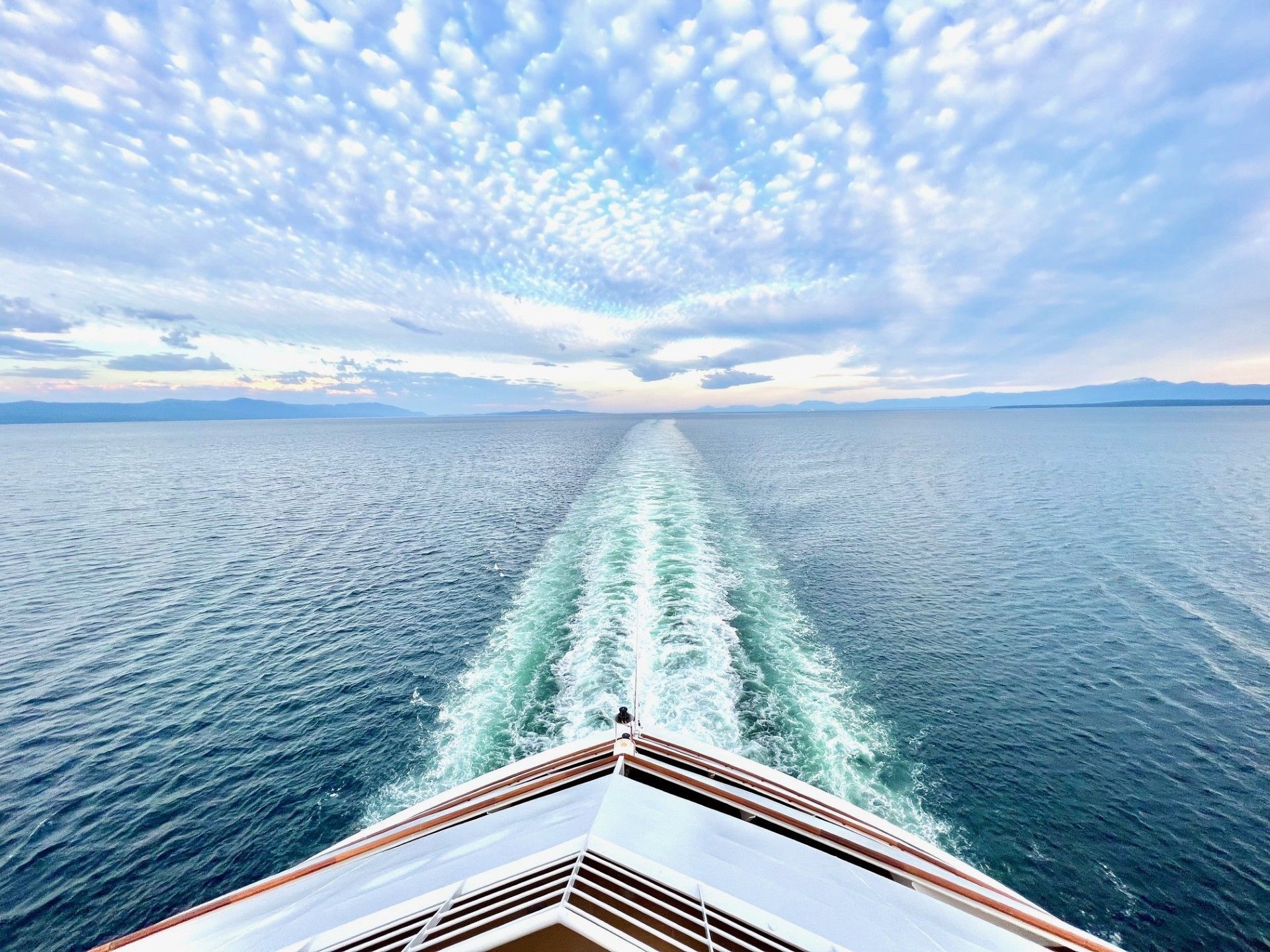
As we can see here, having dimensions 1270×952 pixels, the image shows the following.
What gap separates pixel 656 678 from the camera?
1497 centimetres

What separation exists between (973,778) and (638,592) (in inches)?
496

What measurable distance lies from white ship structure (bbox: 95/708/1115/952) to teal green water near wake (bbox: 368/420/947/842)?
5856 mm

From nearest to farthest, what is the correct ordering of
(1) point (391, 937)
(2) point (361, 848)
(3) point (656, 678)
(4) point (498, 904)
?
1. (1) point (391, 937)
2. (4) point (498, 904)
3. (2) point (361, 848)
4. (3) point (656, 678)

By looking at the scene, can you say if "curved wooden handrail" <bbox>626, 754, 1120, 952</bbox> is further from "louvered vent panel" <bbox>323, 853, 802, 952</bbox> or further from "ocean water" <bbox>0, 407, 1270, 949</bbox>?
"ocean water" <bbox>0, 407, 1270, 949</bbox>

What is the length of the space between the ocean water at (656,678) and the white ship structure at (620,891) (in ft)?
21.5

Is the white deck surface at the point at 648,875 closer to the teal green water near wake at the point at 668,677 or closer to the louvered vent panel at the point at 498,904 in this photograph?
the louvered vent panel at the point at 498,904

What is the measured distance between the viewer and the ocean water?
34.5 feet

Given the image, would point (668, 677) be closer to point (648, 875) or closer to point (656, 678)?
point (656, 678)

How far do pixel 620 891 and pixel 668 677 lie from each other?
439 inches

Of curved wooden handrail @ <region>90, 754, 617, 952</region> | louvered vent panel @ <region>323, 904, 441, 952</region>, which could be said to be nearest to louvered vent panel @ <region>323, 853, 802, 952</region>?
louvered vent panel @ <region>323, 904, 441, 952</region>

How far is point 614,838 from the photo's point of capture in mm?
4641

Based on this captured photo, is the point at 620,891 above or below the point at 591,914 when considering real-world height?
below

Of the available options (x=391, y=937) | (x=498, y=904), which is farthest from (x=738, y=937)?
(x=391, y=937)

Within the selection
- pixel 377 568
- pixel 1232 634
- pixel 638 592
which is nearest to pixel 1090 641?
pixel 1232 634
